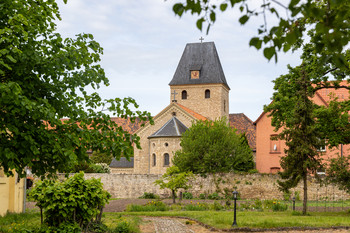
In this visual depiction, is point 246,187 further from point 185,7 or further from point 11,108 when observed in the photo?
point 185,7

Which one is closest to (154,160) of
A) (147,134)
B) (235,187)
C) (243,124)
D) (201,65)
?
(147,134)

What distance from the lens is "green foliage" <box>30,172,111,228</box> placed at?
9.69 meters

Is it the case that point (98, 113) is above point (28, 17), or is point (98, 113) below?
below

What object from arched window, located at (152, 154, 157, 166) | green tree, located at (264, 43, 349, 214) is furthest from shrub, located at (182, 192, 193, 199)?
green tree, located at (264, 43, 349, 214)

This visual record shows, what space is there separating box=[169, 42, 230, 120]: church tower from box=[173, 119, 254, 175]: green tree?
50.5ft

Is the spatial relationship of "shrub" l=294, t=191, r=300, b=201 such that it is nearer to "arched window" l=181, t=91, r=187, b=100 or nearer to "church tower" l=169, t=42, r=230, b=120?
"church tower" l=169, t=42, r=230, b=120

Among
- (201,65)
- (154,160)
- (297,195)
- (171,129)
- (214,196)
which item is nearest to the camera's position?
(297,195)

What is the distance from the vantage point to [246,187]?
32688 millimetres

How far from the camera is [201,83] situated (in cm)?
5484

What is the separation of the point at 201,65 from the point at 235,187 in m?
25.9

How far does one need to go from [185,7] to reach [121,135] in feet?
20.2

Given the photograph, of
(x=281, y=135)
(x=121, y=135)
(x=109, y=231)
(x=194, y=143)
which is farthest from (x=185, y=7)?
(x=194, y=143)

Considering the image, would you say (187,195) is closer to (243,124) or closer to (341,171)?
(341,171)

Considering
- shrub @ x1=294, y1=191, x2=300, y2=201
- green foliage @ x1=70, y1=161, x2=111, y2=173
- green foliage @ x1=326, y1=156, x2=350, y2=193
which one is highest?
green foliage @ x1=326, y1=156, x2=350, y2=193
